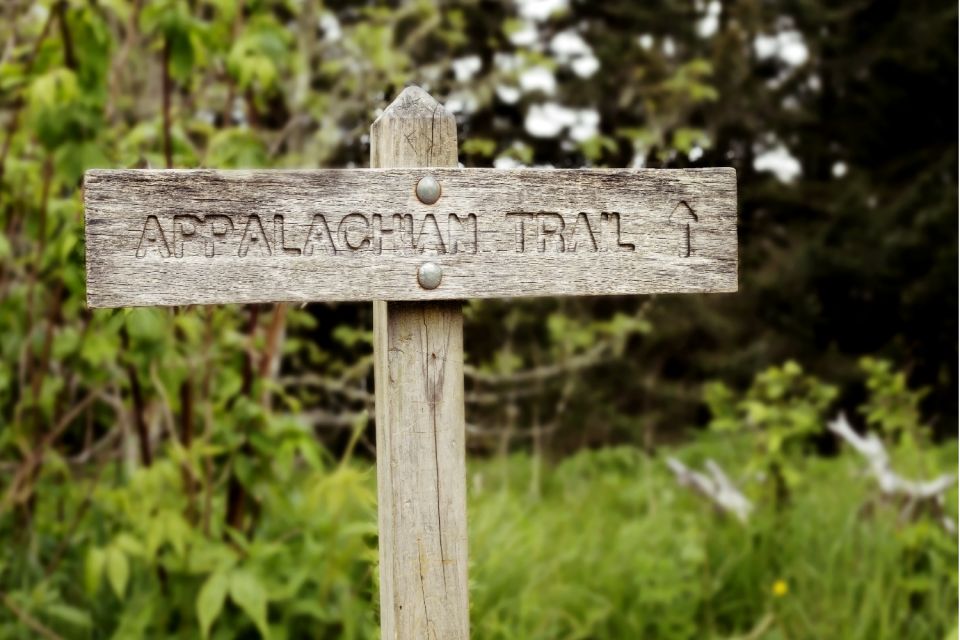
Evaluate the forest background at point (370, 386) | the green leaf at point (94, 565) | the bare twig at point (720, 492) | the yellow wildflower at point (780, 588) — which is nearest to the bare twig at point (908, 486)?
the forest background at point (370, 386)

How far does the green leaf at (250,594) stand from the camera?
2.32 metres

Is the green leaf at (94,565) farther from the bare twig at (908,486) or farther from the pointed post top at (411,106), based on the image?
the bare twig at (908,486)

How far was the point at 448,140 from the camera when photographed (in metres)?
1.54

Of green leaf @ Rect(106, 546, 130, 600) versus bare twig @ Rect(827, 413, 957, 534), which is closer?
green leaf @ Rect(106, 546, 130, 600)

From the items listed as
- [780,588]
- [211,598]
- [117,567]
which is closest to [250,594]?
[211,598]

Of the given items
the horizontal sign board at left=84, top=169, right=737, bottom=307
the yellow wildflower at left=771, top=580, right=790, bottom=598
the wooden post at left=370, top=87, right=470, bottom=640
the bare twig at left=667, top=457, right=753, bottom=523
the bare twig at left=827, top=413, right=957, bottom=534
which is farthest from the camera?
the bare twig at left=667, top=457, right=753, bottom=523

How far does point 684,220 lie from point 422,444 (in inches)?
20.6

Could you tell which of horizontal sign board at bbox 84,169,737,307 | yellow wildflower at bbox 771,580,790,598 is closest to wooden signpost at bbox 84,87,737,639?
horizontal sign board at bbox 84,169,737,307

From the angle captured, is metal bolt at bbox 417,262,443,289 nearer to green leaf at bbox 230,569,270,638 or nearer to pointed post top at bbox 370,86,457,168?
pointed post top at bbox 370,86,457,168

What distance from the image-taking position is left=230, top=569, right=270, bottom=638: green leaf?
2.32m

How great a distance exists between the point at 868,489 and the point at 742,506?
75 centimetres

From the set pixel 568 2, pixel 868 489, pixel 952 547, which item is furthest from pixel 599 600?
pixel 568 2

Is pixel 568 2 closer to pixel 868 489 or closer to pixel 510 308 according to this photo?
pixel 510 308

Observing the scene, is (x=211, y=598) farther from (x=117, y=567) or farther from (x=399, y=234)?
(x=399, y=234)
